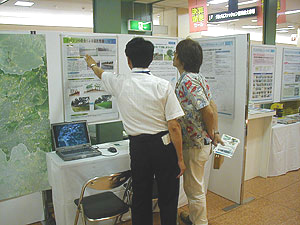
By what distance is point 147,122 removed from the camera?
179cm

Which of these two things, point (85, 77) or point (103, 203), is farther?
point (85, 77)

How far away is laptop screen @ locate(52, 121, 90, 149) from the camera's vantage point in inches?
90.7

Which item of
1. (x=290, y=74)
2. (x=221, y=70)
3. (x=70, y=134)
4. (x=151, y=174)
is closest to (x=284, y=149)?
(x=290, y=74)

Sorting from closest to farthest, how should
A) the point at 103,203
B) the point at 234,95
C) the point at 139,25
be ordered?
1. the point at 103,203
2. the point at 234,95
3. the point at 139,25

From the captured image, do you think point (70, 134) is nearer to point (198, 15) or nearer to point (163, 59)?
point (163, 59)

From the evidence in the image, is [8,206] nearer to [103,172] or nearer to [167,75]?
[103,172]

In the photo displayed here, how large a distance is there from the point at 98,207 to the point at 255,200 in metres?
1.81

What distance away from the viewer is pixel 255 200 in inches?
119

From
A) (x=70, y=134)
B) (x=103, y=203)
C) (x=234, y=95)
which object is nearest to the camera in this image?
(x=103, y=203)

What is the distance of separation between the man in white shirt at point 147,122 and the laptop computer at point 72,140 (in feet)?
1.82

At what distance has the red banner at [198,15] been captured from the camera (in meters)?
5.67

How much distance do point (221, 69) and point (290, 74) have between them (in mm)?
1469

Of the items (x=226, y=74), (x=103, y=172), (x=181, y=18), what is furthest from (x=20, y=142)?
(x=181, y=18)

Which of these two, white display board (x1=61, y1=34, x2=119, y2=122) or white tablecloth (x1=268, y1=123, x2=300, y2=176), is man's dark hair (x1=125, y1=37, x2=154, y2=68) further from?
white tablecloth (x1=268, y1=123, x2=300, y2=176)
